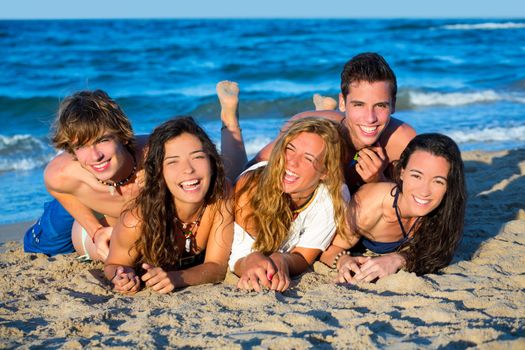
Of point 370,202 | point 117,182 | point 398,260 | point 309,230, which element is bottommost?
point 398,260

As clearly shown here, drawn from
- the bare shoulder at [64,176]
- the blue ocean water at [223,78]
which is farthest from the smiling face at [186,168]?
the blue ocean water at [223,78]

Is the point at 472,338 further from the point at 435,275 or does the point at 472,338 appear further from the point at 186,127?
the point at 186,127

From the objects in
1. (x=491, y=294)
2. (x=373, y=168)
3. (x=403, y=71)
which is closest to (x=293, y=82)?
(x=403, y=71)

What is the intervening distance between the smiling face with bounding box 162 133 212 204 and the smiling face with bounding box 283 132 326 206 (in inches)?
19.0

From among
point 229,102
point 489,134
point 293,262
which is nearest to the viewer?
point 293,262

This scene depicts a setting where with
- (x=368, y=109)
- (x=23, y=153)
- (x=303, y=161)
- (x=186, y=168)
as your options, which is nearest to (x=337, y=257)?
(x=303, y=161)

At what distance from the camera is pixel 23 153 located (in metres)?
8.34

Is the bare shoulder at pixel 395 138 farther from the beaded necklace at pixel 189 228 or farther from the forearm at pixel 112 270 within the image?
the forearm at pixel 112 270

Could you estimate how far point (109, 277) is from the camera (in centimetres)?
382

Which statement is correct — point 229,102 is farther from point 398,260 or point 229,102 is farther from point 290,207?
point 398,260

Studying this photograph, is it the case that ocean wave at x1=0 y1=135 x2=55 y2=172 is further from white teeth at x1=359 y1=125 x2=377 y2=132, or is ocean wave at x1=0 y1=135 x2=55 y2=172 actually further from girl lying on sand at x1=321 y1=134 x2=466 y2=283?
girl lying on sand at x1=321 y1=134 x2=466 y2=283

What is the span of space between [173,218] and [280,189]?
0.68 m

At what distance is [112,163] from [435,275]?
6.88 ft

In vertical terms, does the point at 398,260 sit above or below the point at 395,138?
below
